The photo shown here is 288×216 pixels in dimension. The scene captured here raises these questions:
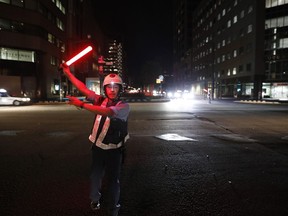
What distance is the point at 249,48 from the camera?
61.3 metres

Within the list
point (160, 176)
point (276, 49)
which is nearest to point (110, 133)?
point (160, 176)

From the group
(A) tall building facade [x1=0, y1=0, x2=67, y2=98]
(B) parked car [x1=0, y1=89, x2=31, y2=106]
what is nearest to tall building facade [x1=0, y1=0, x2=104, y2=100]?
(A) tall building facade [x1=0, y1=0, x2=67, y2=98]

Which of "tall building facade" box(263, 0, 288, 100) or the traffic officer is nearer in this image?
the traffic officer

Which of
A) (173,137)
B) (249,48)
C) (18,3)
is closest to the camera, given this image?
(173,137)

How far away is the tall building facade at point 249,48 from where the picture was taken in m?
57.1

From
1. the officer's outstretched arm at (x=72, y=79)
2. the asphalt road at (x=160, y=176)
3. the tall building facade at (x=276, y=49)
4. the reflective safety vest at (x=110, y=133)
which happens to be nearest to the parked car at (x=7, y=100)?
the asphalt road at (x=160, y=176)

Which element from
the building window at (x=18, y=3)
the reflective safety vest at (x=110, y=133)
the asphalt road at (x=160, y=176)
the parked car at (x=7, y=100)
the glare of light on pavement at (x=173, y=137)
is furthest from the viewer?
the building window at (x=18, y=3)

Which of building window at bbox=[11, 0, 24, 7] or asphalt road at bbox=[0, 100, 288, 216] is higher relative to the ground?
building window at bbox=[11, 0, 24, 7]

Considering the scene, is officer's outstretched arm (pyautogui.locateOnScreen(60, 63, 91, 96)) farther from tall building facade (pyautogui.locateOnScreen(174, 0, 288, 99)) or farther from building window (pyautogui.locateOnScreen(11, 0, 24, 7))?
building window (pyautogui.locateOnScreen(11, 0, 24, 7))

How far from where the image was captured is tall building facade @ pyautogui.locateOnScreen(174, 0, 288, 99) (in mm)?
57062

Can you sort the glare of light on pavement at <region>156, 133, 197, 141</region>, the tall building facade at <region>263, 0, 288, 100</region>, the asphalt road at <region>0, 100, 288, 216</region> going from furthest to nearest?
the tall building facade at <region>263, 0, 288, 100</region> < the glare of light on pavement at <region>156, 133, 197, 141</region> < the asphalt road at <region>0, 100, 288, 216</region>

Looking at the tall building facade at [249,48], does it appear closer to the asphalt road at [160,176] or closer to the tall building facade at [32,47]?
the tall building facade at [32,47]

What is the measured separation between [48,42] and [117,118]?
5000 centimetres

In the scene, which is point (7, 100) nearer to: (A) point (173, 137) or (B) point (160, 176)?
(A) point (173, 137)
